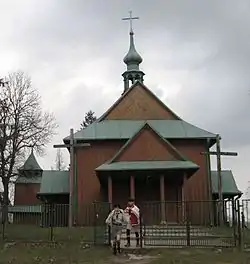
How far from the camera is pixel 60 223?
995 inches

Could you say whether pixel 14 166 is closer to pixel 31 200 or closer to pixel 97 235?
pixel 31 200

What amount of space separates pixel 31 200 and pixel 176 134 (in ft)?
75.6

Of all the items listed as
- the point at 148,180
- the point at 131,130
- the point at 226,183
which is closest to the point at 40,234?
the point at 148,180

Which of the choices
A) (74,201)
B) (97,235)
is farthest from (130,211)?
(74,201)

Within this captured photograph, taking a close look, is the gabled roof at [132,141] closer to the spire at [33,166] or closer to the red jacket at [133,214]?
the red jacket at [133,214]

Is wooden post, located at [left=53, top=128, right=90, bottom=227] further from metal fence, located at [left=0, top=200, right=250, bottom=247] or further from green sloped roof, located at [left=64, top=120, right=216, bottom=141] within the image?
metal fence, located at [left=0, top=200, right=250, bottom=247]

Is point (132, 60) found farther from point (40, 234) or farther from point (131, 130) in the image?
point (40, 234)

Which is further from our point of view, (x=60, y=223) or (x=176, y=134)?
(x=176, y=134)

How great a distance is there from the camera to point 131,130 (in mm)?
35094

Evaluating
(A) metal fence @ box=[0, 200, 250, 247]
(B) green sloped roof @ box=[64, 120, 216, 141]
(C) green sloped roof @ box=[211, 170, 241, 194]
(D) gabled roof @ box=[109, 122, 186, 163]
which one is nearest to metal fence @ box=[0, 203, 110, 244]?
(A) metal fence @ box=[0, 200, 250, 247]

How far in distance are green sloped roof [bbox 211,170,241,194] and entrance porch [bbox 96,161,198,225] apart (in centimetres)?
444

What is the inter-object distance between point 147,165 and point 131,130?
5.58m

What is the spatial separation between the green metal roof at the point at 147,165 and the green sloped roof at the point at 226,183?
19.7ft

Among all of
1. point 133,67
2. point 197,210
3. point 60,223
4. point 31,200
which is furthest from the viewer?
point 31,200
